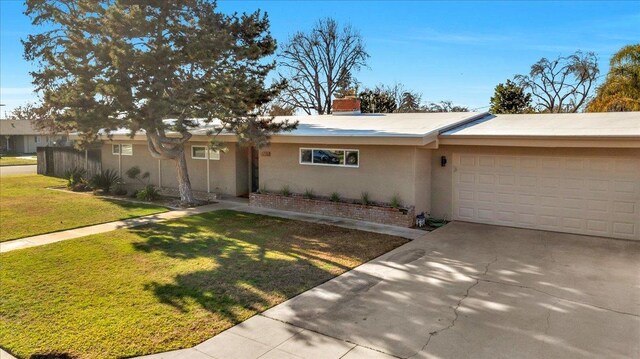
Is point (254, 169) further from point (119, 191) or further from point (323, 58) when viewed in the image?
point (323, 58)

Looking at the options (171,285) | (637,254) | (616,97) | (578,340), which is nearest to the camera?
(578,340)

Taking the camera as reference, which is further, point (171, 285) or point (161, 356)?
point (171, 285)

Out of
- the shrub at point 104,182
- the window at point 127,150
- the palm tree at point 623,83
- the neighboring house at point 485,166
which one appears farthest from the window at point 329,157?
the palm tree at point 623,83

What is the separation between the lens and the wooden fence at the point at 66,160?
2159cm

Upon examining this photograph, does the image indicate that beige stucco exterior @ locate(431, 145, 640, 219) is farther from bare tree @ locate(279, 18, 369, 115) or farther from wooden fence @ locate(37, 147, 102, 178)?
bare tree @ locate(279, 18, 369, 115)

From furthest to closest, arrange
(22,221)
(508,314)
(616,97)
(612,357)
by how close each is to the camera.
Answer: (616,97), (22,221), (508,314), (612,357)

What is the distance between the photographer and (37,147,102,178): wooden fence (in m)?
21.6

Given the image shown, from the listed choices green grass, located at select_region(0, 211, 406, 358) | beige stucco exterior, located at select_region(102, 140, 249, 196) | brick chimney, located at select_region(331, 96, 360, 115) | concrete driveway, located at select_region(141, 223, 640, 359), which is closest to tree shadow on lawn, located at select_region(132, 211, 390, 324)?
green grass, located at select_region(0, 211, 406, 358)

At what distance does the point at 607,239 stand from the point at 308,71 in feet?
120

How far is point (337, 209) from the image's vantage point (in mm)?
12664

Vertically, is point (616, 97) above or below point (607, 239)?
above

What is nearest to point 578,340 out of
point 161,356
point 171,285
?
point 161,356

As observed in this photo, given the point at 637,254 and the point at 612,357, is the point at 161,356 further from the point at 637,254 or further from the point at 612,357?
the point at 637,254

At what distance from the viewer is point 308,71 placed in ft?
142
